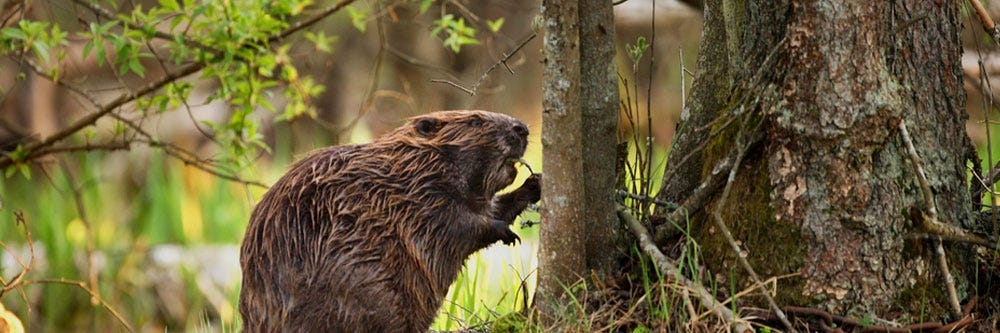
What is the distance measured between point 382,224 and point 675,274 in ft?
2.47

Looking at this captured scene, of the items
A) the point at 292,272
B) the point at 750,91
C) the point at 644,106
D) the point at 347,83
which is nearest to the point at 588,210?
the point at 750,91

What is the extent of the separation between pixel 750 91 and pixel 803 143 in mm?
157

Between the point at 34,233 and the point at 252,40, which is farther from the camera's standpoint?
the point at 34,233

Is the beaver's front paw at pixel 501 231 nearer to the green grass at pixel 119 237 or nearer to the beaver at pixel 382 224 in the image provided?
the beaver at pixel 382 224

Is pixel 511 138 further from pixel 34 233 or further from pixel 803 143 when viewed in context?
pixel 34 233

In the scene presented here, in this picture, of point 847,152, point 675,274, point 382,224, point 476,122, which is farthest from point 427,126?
point 847,152

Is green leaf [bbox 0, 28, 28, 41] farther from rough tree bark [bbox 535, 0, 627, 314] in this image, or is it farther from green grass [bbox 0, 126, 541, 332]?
rough tree bark [bbox 535, 0, 627, 314]

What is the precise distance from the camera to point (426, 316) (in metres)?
2.79

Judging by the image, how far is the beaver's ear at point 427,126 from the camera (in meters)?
2.98

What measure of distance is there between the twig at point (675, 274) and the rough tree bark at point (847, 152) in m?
0.12

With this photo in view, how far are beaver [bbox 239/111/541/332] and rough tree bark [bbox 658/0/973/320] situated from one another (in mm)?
669

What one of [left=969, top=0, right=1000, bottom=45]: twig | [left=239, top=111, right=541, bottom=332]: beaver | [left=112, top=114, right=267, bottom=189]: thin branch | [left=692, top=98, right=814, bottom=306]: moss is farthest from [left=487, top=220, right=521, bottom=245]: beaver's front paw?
[left=112, top=114, right=267, bottom=189]: thin branch

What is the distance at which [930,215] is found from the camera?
240cm

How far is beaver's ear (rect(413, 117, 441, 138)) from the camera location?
2984 millimetres
